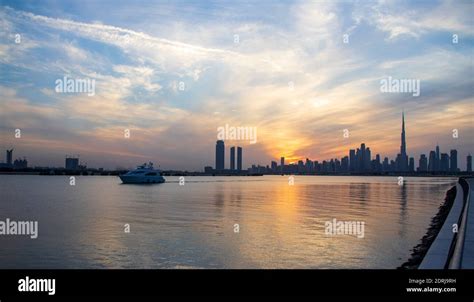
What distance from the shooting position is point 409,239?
21.5 meters

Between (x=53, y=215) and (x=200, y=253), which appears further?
(x=53, y=215)

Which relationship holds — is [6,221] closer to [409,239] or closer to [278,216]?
[278,216]

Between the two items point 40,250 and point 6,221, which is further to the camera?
point 6,221
